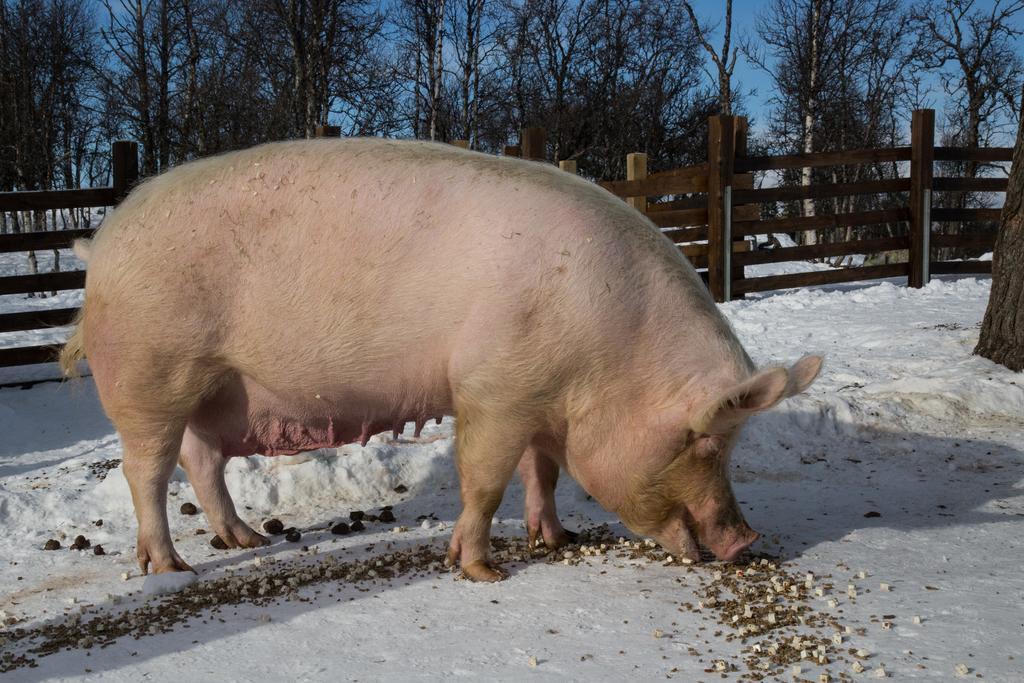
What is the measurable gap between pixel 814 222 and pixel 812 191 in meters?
0.45

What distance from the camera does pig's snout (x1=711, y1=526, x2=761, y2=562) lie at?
381 centimetres

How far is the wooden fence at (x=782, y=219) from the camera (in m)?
12.0

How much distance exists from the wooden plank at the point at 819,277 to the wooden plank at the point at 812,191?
96 cm

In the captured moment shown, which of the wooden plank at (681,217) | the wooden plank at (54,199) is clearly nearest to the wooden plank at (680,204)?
the wooden plank at (681,217)

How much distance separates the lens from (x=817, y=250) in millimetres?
13047

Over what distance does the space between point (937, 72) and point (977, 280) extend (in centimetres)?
1536

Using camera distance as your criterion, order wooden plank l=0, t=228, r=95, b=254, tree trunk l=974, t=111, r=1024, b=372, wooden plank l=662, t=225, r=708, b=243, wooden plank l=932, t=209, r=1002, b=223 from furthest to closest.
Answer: wooden plank l=932, t=209, r=1002, b=223 → wooden plank l=662, t=225, r=708, b=243 → wooden plank l=0, t=228, r=95, b=254 → tree trunk l=974, t=111, r=1024, b=372

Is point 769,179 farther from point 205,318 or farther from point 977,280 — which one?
point 205,318

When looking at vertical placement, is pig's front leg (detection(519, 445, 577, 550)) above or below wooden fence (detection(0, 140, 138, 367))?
below

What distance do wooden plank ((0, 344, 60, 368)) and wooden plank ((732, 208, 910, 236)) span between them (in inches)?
304

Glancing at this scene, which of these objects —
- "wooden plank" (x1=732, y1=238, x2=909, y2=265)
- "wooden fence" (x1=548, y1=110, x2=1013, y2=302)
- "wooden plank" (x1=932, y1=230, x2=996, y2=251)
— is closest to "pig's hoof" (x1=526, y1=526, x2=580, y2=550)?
"wooden fence" (x1=548, y1=110, x2=1013, y2=302)

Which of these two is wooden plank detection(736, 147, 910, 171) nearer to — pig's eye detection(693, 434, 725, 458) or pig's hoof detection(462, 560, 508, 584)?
pig's eye detection(693, 434, 725, 458)

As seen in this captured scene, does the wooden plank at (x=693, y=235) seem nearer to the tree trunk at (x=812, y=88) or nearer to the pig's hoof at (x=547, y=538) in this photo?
the pig's hoof at (x=547, y=538)

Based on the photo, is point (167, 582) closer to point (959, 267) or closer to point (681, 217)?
point (681, 217)
